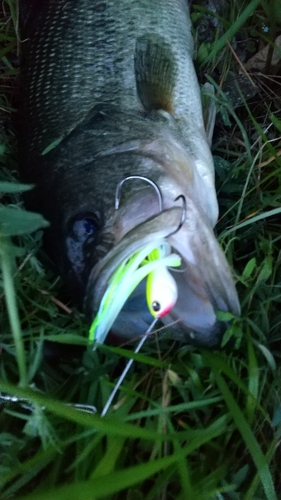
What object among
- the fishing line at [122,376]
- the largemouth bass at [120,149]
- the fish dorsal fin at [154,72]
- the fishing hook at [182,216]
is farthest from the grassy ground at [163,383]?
Answer: the fishing hook at [182,216]

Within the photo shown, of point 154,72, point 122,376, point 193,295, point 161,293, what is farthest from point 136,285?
point 154,72

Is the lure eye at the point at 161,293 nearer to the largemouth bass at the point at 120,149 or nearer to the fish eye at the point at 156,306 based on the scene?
the fish eye at the point at 156,306

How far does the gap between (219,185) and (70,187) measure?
74cm

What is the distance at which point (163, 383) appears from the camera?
5.91 ft

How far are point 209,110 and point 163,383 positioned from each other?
126 centimetres

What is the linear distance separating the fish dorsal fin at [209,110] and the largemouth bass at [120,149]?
2.8 inches

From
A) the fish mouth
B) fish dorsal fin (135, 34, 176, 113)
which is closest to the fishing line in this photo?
the fish mouth

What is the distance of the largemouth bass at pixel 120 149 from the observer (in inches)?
68.4

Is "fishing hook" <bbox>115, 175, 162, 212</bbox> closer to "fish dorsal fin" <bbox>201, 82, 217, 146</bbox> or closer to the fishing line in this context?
the fishing line

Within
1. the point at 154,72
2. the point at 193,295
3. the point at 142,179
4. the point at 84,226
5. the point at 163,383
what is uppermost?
the point at 154,72

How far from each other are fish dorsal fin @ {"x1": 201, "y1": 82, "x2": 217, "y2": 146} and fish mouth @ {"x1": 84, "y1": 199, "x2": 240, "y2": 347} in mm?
650

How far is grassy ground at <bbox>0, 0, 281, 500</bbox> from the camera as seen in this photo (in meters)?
1.48

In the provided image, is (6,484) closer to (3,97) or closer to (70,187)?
(70,187)

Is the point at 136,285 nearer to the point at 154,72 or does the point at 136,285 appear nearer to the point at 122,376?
the point at 122,376
